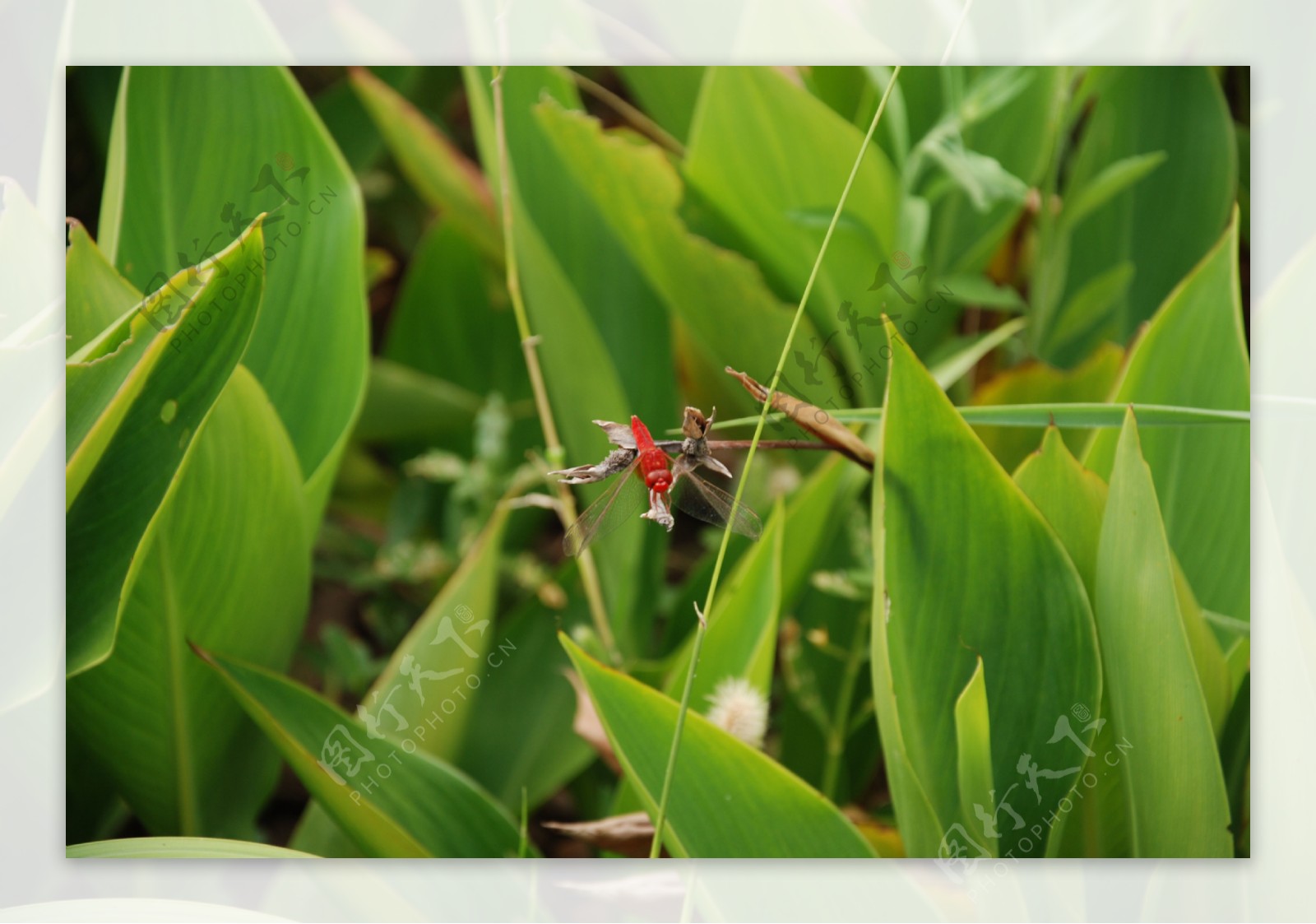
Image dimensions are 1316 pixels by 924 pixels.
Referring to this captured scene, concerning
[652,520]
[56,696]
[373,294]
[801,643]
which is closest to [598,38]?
[373,294]

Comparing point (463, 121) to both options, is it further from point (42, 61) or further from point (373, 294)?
point (42, 61)

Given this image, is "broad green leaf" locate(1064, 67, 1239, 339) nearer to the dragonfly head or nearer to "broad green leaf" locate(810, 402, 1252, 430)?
"broad green leaf" locate(810, 402, 1252, 430)

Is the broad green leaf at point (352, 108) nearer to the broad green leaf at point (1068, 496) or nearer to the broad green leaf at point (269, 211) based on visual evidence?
the broad green leaf at point (269, 211)

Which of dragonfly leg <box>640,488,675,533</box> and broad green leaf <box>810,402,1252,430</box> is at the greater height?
broad green leaf <box>810,402,1252,430</box>

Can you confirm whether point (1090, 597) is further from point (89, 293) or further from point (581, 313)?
point (89, 293)

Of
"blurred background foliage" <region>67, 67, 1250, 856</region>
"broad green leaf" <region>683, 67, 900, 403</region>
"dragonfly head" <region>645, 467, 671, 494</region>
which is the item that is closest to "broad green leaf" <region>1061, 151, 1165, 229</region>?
"blurred background foliage" <region>67, 67, 1250, 856</region>

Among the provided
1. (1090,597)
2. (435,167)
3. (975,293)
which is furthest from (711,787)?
(435,167)
